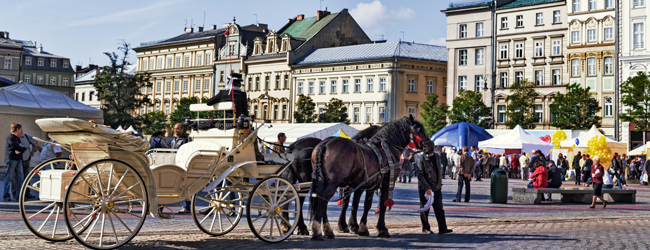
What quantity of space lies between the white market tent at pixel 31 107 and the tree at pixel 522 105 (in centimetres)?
3891

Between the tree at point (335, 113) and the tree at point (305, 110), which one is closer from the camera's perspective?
the tree at point (335, 113)

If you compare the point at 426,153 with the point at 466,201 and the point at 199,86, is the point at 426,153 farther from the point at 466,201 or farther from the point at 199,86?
the point at 199,86

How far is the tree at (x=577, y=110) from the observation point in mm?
54375

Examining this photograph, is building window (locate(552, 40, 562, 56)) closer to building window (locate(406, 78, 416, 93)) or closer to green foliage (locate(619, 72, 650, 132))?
green foliage (locate(619, 72, 650, 132))

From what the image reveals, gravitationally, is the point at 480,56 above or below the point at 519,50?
below

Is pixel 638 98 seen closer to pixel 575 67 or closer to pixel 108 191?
pixel 575 67

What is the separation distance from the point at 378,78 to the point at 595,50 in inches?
849

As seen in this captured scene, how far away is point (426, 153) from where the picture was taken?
11805mm

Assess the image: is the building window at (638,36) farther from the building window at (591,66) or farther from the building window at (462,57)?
the building window at (462,57)

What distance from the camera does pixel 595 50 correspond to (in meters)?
58.6

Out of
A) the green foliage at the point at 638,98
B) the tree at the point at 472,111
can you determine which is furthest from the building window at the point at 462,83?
the green foliage at the point at 638,98

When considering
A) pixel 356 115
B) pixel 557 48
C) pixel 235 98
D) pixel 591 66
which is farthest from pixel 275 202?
pixel 356 115

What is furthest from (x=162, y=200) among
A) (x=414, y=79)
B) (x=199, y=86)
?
(x=199, y=86)

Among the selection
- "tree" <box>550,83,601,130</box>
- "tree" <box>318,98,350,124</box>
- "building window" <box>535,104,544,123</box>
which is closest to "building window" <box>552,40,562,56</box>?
"building window" <box>535,104,544,123</box>
